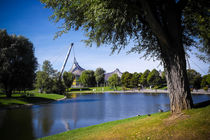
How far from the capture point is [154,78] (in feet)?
202

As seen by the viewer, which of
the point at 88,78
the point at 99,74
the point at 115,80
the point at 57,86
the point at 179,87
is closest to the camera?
the point at 179,87

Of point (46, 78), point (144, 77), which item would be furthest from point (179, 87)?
point (144, 77)

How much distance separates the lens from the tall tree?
5.87m

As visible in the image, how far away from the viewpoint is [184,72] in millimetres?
6020

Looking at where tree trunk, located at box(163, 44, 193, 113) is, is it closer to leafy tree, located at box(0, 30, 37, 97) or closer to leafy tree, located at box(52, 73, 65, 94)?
leafy tree, located at box(0, 30, 37, 97)

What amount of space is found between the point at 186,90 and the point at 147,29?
381cm

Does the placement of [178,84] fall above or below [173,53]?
below

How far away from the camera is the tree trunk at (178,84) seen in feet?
19.3

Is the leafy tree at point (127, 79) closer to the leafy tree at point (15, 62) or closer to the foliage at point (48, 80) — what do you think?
the foliage at point (48, 80)

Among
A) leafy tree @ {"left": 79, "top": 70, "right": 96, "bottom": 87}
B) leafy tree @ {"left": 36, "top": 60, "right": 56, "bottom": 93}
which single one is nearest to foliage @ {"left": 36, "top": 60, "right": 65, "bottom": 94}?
leafy tree @ {"left": 36, "top": 60, "right": 56, "bottom": 93}

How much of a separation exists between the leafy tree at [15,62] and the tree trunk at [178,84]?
75.2 feet

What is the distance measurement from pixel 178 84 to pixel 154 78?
5820 centimetres

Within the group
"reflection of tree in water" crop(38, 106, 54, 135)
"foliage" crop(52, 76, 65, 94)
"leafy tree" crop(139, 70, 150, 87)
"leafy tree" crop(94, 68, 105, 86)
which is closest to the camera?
"reflection of tree in water" crop(38, 106, 54, 135)

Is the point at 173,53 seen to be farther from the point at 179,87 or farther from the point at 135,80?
the point at 135,80
